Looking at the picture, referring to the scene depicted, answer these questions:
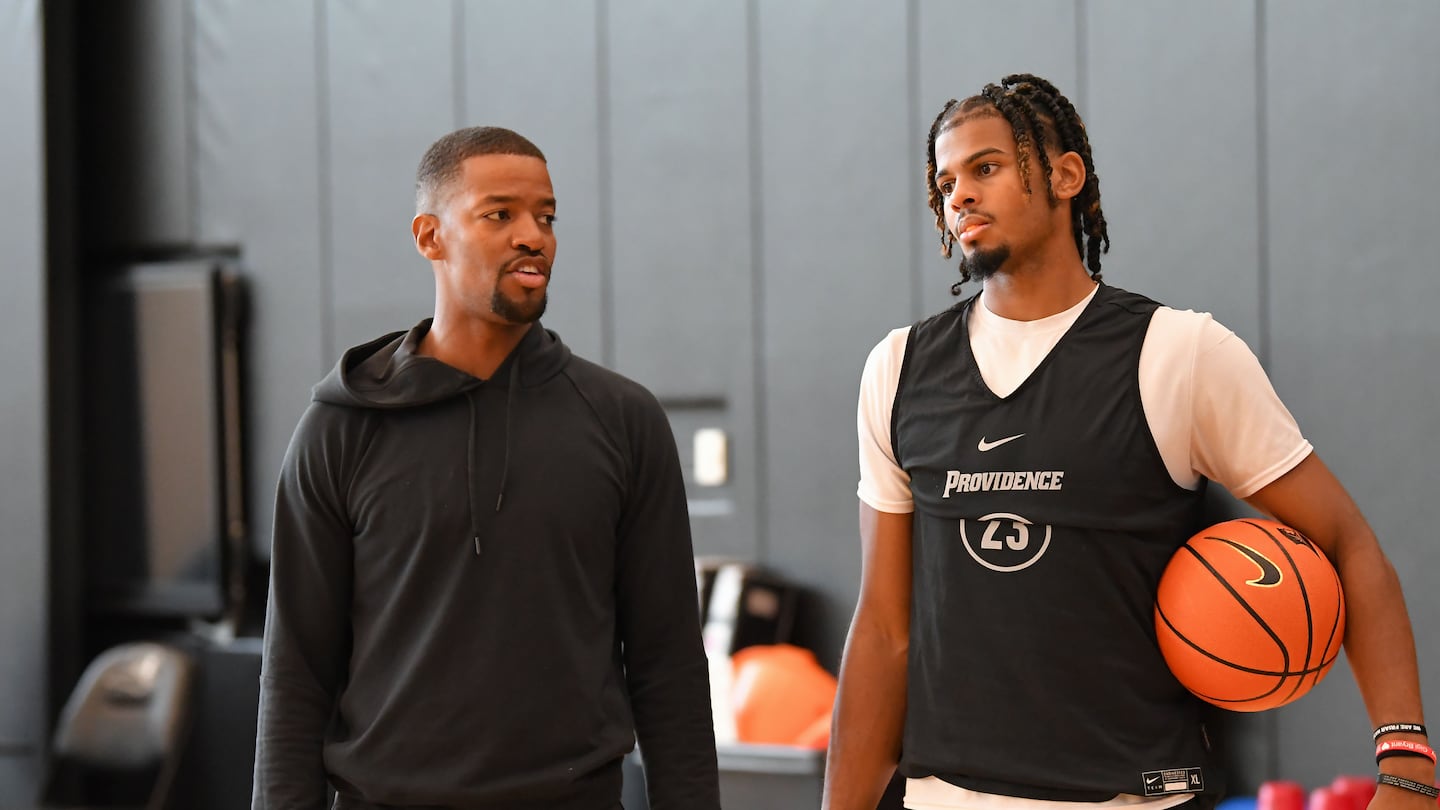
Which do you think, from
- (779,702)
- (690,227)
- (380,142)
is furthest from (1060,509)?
(380,142)

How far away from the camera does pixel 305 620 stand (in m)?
1.81

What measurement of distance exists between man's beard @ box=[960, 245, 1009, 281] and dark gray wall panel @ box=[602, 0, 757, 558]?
295 cm

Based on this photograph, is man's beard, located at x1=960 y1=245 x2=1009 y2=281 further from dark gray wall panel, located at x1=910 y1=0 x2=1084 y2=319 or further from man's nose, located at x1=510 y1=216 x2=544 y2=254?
dark gray wall panel, located at x1=910 y1=0 x2=1084 y2=319

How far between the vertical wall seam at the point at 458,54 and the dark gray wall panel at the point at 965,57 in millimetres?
1773

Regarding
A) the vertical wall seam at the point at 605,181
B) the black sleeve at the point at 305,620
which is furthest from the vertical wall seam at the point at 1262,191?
the black sleeve at the point at 305,620

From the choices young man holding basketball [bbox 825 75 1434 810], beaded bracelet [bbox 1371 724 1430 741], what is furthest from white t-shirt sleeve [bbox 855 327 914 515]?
beaded bracelet [bbox 1371 724 1430 741]

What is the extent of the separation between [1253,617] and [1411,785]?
25 cm

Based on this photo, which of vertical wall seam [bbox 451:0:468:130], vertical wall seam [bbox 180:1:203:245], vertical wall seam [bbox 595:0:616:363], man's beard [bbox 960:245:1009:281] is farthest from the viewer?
vertical wall seam [bbox 180:1:203:245]

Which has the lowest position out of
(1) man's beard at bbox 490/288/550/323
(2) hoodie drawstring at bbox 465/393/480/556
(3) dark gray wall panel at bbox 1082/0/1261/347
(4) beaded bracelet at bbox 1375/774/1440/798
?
(4) beaded bracelet at bbox 1375/774/1440/798

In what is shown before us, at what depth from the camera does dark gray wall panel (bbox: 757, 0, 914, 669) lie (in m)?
4.57

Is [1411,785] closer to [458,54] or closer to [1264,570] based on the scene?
[1264,570]

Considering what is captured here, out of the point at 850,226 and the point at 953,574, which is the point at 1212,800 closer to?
the point at 953,574

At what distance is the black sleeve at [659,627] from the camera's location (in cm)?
189

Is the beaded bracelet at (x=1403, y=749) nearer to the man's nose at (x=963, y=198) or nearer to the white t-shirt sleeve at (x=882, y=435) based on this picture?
the white t-shirt sleeve at (x=882, y=435)
